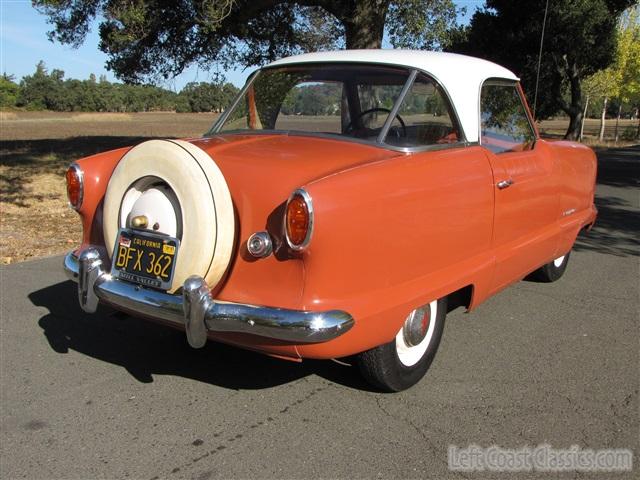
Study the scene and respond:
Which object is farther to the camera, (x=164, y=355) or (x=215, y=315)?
(x=164, y=355)

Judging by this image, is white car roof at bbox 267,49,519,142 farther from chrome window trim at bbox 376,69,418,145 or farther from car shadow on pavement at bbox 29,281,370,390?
car shadow on pavement at bbox 29,281,370,390

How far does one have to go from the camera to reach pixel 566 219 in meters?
4.52

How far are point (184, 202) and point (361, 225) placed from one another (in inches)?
31.0

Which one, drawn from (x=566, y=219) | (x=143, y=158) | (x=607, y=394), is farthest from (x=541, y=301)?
(x=143, y=158)

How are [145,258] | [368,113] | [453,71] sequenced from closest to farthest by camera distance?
[145,258] → [453,71] → [368,113]

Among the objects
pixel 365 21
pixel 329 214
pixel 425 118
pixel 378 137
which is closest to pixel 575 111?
pixel 365 21

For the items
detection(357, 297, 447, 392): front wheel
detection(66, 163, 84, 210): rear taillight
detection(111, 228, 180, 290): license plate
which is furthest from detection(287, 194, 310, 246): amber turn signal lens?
detection(66, 163, 84, 210): rear taillight

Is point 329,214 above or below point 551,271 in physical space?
above

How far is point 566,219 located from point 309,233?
2811 millimetres

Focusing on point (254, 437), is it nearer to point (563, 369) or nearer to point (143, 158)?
point (143, 158)

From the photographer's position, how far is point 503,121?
4.11m

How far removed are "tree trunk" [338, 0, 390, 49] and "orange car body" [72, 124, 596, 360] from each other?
29.5 ft

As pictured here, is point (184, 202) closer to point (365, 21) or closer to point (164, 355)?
point (164, 355)

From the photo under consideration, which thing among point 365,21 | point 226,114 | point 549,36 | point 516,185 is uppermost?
point 549,36
